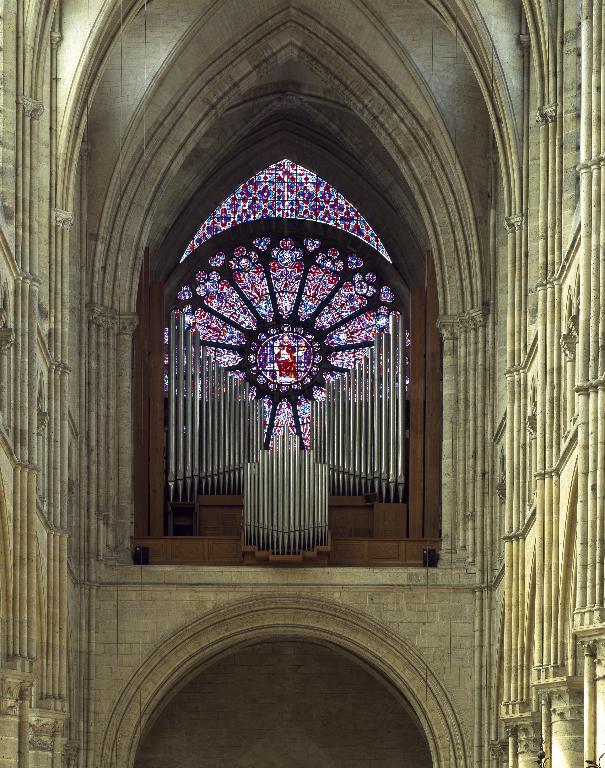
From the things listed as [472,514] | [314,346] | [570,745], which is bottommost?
[570,745]

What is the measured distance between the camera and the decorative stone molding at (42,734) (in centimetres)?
3494

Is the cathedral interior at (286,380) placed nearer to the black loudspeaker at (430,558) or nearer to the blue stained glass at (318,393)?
the black loudspeaker at (430,558)

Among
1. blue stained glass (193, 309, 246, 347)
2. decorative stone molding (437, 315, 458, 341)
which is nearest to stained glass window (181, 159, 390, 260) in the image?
blue stained glass (193, 309, 246, 347)

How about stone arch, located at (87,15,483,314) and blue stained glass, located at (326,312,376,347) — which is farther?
blue stained glass, located at (326,312,376,347)

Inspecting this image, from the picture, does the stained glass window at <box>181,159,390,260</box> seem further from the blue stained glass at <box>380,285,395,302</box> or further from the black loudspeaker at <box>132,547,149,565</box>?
the black loudspeaker at <box>132,547,149,565</box>

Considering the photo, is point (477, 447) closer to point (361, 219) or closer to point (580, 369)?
point (361, 219)

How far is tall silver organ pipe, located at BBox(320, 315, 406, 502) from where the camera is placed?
1694 inches

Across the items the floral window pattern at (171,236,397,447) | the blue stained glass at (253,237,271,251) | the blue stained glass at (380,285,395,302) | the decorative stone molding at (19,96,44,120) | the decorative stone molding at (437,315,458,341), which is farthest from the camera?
the blue stained glass at (253,237,271,251)

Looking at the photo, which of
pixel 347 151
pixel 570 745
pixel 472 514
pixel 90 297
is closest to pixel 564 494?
pixel 570 745

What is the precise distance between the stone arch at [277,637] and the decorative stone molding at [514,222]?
7594mm

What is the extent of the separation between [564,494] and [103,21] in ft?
35.7

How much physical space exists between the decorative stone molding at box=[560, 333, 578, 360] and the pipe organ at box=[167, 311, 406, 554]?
1101 centimetres

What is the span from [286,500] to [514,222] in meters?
7.75

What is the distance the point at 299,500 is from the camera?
42.3 meters
